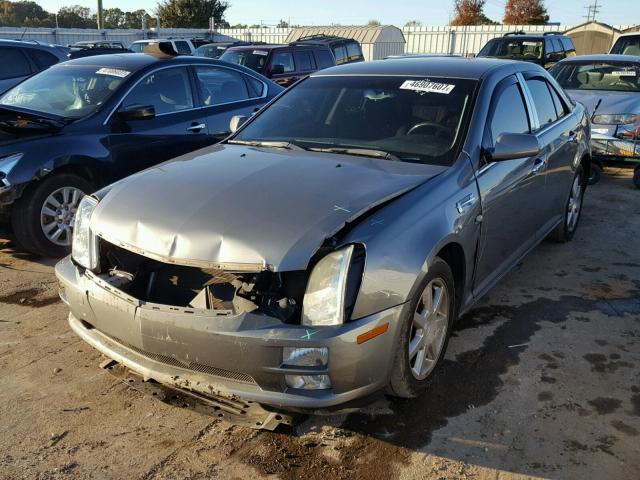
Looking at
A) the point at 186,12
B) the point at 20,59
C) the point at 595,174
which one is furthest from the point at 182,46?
the point at 186,12

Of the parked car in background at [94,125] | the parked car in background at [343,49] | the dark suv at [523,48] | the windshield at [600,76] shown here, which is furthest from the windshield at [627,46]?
the parked car in background at [94,125]

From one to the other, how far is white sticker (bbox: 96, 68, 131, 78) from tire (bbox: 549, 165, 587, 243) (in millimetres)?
4415

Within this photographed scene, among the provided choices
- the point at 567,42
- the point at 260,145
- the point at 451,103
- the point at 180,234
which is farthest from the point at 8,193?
the point at 567,42

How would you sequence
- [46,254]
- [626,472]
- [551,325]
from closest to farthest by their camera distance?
[626,472], [551,325], [46,254]

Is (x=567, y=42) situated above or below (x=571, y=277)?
above

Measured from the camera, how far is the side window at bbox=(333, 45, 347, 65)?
16.5 m

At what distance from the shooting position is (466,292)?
11.8 ft

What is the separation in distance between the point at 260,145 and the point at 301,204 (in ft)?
4.14

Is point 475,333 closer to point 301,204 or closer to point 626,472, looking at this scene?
point 626,472

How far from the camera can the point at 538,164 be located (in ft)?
14.5

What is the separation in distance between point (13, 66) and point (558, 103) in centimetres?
778

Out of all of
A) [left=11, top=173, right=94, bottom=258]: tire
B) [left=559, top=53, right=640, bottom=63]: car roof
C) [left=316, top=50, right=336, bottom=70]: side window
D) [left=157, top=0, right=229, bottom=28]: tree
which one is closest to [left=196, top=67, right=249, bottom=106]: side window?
[left=11, top=173, right=94, bottom=258]: tire

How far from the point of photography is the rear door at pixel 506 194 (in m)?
3.69

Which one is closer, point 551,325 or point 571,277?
point 551,325
